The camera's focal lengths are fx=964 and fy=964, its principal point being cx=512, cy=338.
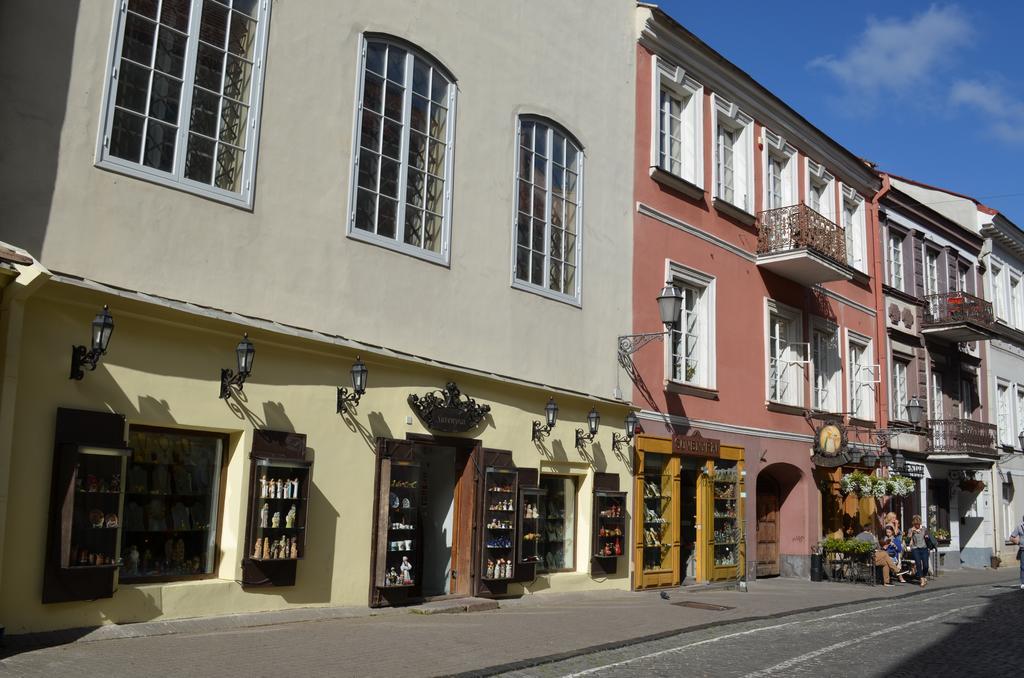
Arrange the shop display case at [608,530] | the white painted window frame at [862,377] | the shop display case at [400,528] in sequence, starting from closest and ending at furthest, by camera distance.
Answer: the shop display case at [400,528] < the shop display case at [608,530] < the white painted window frame at [862,377]

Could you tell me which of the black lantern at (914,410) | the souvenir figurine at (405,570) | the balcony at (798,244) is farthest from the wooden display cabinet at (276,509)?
the black lantern at (914,410)

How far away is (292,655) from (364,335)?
432cm

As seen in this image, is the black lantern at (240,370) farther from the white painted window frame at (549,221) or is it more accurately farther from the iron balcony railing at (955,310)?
the iron balcony railing at (955,310)

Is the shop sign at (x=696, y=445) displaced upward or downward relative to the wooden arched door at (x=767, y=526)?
upward

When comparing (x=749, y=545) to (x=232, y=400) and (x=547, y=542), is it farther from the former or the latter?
(x=232, y=400)

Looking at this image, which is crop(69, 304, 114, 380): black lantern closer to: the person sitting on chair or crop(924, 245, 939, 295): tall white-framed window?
the person sitting on chair

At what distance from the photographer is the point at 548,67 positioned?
15445 millimetres

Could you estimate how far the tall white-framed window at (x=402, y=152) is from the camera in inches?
481

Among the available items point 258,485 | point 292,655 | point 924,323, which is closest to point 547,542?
point 258,485

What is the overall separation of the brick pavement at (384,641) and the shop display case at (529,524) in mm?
631

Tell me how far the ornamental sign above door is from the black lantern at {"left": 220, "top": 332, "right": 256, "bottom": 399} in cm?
262

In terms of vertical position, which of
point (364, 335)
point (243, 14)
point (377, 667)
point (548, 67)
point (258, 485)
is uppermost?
point (548, 67)

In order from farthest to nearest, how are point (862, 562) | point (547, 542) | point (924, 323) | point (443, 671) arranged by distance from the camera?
1. point (924, 323)
2. point (862, 562)
3. point (547, 542)
4. point (443, 671)

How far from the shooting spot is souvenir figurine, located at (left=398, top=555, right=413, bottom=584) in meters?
12.1
